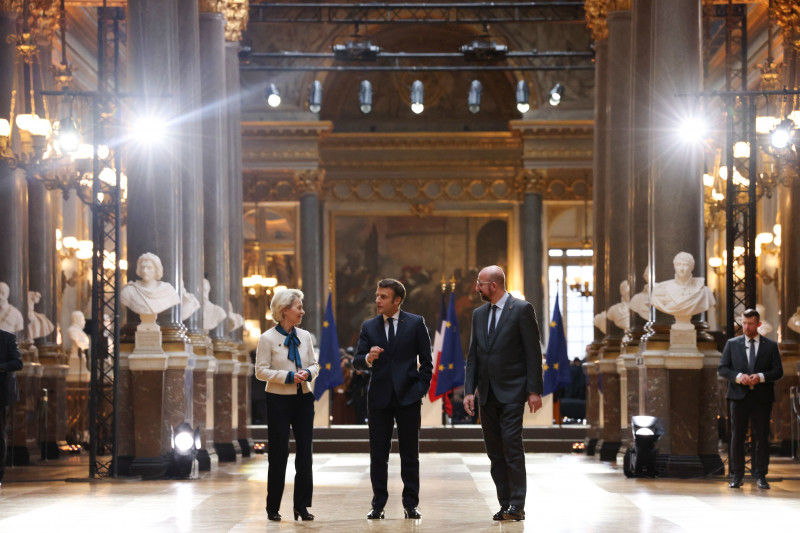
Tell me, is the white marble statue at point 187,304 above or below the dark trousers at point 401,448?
above

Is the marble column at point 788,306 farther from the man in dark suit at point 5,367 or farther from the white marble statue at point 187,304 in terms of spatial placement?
the man in dark suit at point 5,367

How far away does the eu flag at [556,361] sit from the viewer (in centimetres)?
2677

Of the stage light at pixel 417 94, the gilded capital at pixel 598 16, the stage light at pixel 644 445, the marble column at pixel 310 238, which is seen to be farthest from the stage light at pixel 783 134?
the marble column at pixel 310 238

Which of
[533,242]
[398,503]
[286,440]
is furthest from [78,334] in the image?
[533,242]

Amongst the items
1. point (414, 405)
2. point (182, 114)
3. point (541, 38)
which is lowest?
point (414, 405)

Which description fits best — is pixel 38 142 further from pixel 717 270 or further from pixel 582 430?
pixel 717 270

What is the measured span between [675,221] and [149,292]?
6.21m

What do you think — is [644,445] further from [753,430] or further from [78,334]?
[78,334]

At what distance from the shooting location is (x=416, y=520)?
32.6 feet

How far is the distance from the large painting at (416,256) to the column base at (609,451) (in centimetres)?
1745

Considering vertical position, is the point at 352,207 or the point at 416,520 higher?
the point at 352,207

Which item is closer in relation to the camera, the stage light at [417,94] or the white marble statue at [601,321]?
the white marble statue at [601,321]

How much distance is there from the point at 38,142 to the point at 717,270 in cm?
1852

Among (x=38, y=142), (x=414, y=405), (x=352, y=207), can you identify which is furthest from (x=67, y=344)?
(x=414, y=405)
